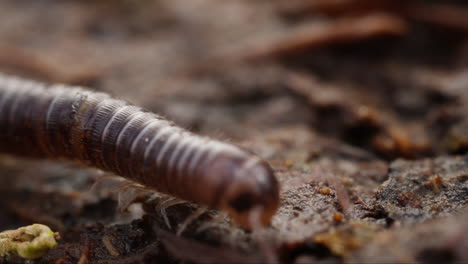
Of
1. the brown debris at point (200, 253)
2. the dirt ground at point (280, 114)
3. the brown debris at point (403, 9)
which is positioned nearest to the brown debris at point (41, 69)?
the dirt ground at point (280, 114)

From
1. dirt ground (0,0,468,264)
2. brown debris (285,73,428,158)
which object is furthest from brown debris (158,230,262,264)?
brown debris (285,73,428,158)

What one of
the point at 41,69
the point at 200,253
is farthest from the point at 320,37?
the point at 200,253

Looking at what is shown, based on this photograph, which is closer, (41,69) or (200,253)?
(200,253)

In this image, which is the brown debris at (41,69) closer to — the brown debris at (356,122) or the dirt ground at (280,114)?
the dirt ground at (280,114)

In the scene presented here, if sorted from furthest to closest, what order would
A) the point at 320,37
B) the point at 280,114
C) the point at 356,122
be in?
1. the point at 320,37
2. the point at 280,114
3. the point at 356,122

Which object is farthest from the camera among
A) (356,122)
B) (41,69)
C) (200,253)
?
(41,69)

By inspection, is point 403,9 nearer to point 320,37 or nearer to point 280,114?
point 320,37

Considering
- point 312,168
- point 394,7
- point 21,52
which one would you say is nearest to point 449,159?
point 312,168

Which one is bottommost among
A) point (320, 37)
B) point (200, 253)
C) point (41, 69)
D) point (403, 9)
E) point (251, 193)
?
point (41, 69)
